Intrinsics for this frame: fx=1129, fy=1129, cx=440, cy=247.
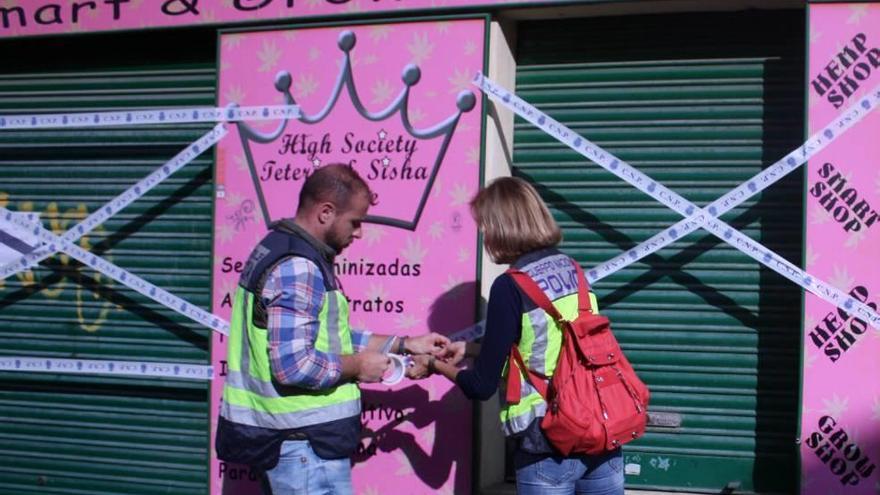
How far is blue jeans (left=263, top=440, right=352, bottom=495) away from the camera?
408 cm

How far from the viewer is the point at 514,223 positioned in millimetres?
4293

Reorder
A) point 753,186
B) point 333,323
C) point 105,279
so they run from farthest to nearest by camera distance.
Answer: point 105,279, point 753,186, point 333,323

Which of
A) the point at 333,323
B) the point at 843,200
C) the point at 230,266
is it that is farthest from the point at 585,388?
the point at 230,266

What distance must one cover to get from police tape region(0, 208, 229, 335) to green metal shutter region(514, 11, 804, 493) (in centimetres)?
194

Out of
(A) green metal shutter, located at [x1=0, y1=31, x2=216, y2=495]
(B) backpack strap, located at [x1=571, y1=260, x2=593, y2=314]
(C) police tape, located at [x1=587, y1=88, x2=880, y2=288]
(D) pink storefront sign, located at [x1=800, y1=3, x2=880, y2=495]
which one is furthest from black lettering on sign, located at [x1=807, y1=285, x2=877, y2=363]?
(A) green metal shutter, located at [x1=0, y1=31, x2=216, y2=495]

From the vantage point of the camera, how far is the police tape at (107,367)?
6.16 meters

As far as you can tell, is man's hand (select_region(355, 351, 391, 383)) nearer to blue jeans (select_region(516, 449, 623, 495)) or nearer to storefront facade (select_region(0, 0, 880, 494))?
blue jeans (select_region(516, 449, 623, 495))

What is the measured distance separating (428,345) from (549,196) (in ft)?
4.25

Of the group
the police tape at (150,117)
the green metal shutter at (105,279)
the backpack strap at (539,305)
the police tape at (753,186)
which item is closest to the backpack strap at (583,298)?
the backpack strap at (539,305)

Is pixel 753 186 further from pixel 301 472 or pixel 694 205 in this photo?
pixel 301 472

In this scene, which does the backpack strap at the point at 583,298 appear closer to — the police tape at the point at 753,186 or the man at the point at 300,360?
the man at the point at 300,360

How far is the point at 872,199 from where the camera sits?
5074 millimetres

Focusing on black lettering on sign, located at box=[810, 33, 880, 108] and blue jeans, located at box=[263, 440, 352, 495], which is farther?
black lettering on sign, located at box=[810, 33, 880, 108]

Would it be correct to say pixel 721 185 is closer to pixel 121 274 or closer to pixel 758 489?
pixel 758 489
